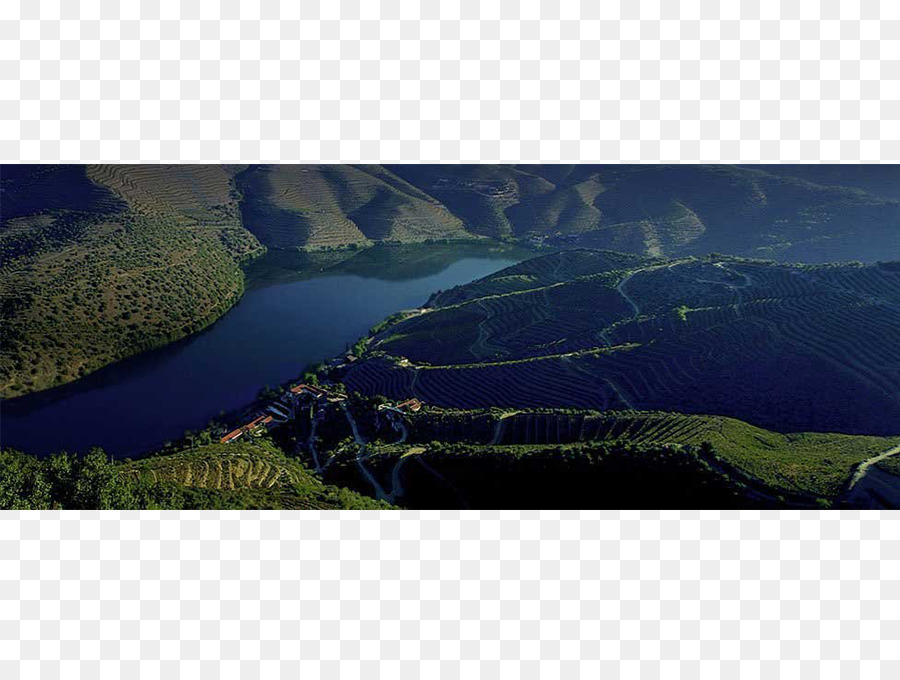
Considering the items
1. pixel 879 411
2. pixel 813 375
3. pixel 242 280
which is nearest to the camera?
pixel 879 411

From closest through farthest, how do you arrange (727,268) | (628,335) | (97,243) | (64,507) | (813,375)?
(64,507) < (813,375) < (628,335) < (727,268) < (97,243)

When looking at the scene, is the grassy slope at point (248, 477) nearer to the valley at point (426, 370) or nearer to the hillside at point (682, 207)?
the valley at point (426, 370)

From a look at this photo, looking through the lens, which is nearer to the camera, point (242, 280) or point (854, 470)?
point (854, 470)

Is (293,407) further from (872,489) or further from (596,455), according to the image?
(872,489)

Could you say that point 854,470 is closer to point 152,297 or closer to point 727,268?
point 727,268

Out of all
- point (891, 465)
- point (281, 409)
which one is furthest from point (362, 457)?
point (891, 465)

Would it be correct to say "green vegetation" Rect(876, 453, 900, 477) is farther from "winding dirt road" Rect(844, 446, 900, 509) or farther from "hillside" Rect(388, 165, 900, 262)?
"hillside" Rect(388, 165, 900, 262)

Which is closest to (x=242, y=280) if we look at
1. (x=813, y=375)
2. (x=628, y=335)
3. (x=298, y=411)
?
(x=298, y=411)

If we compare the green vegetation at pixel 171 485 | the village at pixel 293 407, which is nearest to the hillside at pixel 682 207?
the village at pixel 293 407
